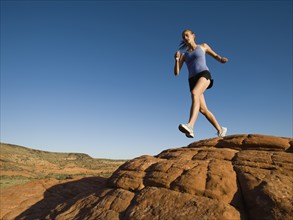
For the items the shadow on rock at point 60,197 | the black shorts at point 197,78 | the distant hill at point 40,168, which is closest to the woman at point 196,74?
the black shorts at point 197,78

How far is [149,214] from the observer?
417 cm

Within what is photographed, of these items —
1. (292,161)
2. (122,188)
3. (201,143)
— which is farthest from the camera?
(201,143)

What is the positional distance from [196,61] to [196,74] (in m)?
0.32

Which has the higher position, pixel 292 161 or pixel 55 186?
pixel 292 161

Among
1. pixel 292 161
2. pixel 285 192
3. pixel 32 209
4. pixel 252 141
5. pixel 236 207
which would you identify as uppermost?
pixel 252 141

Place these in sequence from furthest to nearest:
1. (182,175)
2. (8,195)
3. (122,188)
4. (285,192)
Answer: (8,195) < (122,188) < (182,175) < (285,192)

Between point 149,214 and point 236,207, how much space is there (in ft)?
4.62

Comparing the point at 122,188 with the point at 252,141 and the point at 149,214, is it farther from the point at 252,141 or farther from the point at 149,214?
the point at 252,141

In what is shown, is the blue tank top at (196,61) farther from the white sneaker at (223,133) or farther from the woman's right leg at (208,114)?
the white sneaker at (223,133)

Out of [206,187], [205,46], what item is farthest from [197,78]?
[206,187]

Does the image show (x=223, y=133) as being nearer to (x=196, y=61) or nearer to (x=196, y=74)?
(x=196, y=74)

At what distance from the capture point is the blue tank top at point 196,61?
5.95 meters

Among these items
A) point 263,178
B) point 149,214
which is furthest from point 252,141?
point 149,214

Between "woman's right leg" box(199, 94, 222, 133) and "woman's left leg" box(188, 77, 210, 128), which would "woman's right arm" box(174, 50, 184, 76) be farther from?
"woman's right leg" box(199, 94, 222, 133)
